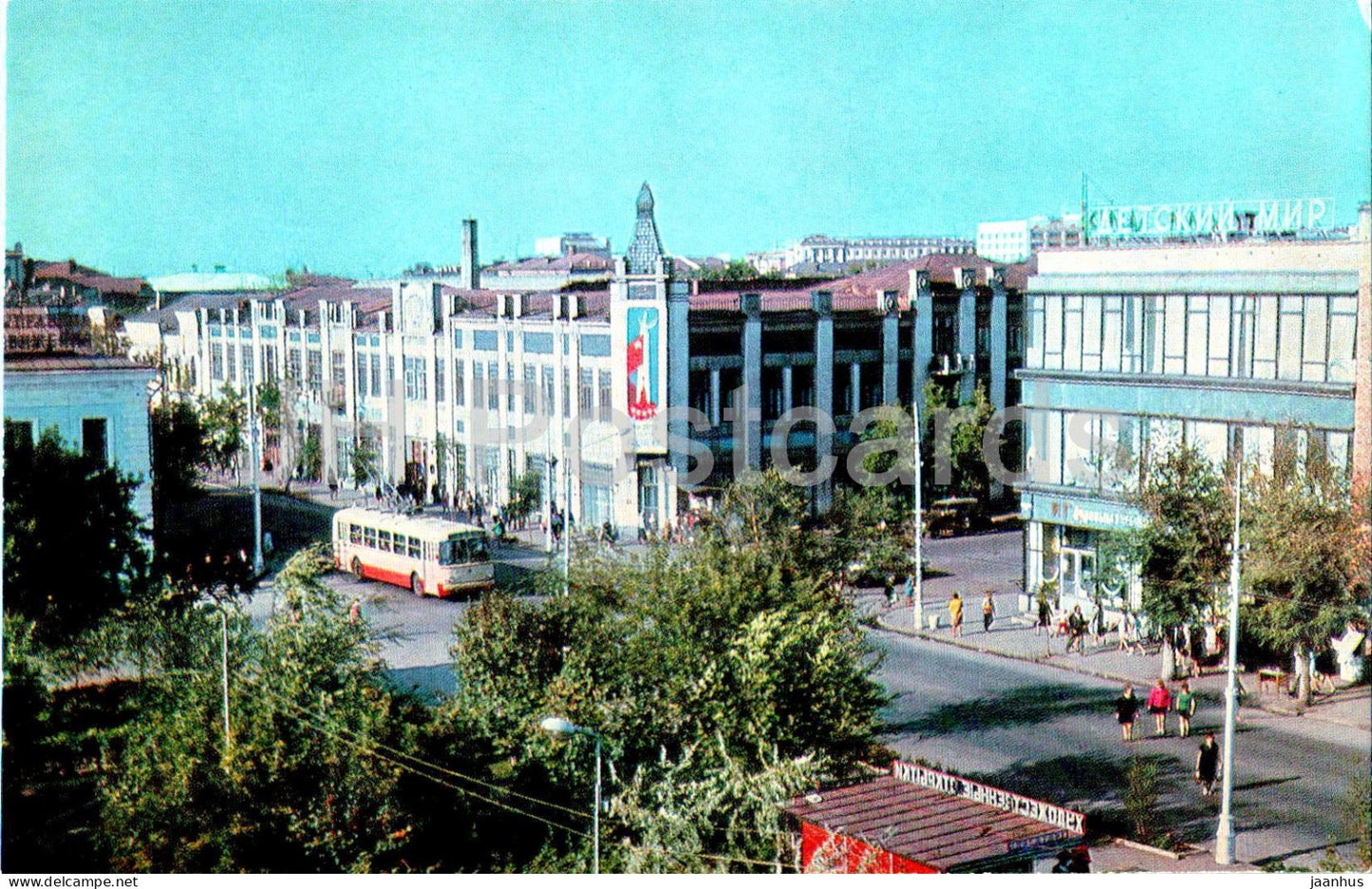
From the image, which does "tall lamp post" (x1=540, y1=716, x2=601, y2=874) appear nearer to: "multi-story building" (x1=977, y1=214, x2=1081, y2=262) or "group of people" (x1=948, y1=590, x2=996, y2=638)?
"group of people" (x1=948, y1=590, x2=996, y2=638)

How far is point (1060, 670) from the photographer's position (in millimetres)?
28875

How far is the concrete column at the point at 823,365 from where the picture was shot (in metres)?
45.2

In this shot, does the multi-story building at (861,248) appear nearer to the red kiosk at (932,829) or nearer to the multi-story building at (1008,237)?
the multi-story building at (1008,237)

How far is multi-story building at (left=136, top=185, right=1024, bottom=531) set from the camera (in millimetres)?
42469

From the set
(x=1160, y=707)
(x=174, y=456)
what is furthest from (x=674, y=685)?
(x=174, y=456)

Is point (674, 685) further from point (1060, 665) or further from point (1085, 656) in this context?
point (1085, 656)

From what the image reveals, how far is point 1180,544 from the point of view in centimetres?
2695

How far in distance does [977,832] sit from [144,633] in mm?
13987

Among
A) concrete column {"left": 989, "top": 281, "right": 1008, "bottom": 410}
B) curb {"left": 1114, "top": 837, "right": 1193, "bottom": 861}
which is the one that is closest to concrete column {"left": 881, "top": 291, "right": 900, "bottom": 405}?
concrete column {"left": 989, "top": 281, "right": 1008, "bottom": 410}

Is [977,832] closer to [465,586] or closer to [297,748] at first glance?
[297,748]

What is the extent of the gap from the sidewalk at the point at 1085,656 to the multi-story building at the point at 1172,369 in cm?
123

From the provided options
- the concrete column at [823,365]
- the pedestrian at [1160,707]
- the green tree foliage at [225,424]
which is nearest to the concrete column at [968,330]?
the concrete column at [823,365]

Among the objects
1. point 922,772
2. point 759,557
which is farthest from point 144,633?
point 922,772

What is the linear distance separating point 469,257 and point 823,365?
1747cm
